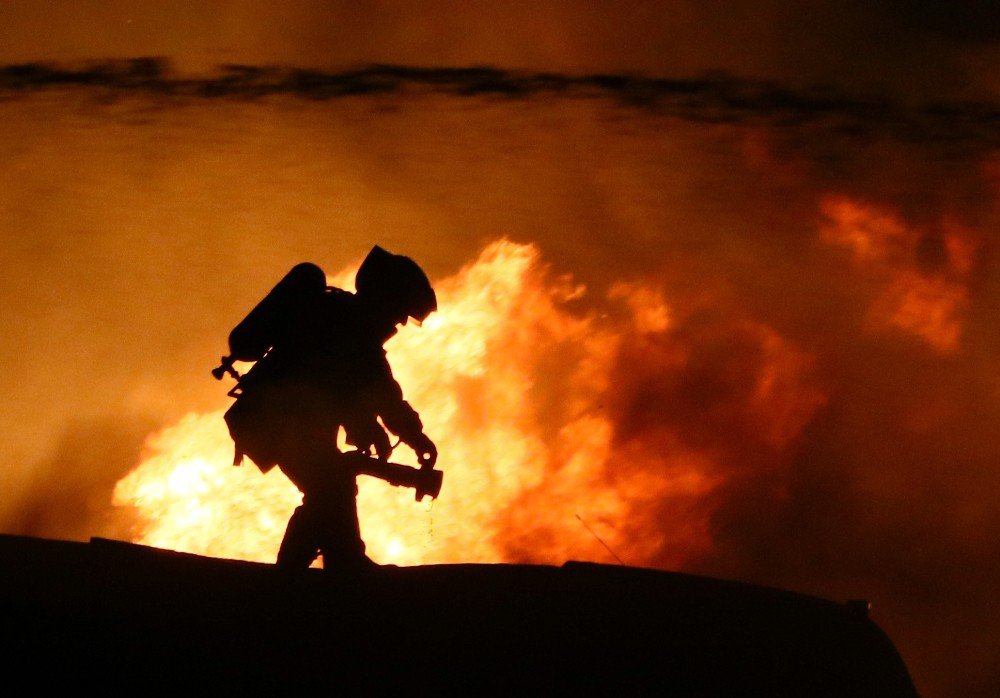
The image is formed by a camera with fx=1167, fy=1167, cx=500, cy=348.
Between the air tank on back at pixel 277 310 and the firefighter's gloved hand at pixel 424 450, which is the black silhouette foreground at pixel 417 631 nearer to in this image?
the firefighter's gloved hand at pixel 424 450

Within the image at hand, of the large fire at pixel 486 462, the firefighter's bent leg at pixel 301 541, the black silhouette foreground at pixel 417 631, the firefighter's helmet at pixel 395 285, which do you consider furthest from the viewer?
the large fire at pixel 486 462

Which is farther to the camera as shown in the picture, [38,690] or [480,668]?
→ [480,668]

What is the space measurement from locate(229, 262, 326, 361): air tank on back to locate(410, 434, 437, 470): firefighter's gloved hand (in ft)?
2.87

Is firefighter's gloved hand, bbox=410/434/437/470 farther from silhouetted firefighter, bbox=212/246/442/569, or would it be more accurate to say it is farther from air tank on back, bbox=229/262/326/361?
air tank on back, bbox=229/262/326/361

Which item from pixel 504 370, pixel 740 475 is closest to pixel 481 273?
pixel 504 370

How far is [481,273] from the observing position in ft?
41.2

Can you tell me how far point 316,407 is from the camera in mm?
5652

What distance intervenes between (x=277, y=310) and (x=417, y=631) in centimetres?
184

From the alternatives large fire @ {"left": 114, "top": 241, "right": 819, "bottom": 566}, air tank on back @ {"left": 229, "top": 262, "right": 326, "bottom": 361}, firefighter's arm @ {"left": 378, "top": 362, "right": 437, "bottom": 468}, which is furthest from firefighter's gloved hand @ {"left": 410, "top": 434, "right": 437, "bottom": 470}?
large fire @ {"left": 114, "top": 241, "right": 819, "bottom": 566}

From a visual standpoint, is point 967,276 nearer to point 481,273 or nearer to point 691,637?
point 481,273

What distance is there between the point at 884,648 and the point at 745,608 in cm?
59

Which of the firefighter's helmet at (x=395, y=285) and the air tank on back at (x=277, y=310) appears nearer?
the air tank on back at (x=277, y=310)

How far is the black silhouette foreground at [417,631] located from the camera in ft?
13.2

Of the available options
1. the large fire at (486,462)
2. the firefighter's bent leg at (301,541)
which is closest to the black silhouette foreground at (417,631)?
the firefighter's bent leg at (301,541)
